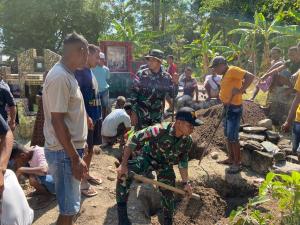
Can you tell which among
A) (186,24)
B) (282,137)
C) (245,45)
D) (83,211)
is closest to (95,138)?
(83,211)

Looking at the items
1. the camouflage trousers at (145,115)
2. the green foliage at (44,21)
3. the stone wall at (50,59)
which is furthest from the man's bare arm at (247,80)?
the green foliage at (44,21)

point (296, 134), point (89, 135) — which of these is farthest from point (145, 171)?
point (296, 134)

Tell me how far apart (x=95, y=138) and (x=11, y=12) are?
20.8 metres

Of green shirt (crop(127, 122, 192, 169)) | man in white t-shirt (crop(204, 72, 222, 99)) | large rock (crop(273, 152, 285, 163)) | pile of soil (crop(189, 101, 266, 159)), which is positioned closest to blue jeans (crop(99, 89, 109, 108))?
pile of soil (crop(189, 101, 266, 159))

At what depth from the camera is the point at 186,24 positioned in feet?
107

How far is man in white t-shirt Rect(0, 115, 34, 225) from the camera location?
84.4 inches

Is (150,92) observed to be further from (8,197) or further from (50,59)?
(50,59)

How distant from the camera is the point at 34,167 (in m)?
4.46

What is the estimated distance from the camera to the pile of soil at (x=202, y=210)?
480 cm

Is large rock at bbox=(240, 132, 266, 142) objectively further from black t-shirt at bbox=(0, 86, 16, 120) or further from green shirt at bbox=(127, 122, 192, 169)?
black t-shirt at bbox=(0, 86, 16, 120)

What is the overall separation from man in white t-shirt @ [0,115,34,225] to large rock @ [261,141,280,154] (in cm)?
451

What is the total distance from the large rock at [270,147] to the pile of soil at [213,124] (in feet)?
2.59

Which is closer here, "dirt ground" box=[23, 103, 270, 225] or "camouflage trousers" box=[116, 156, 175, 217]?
"camouflage trousers" box=[116, 156, 175, 217]

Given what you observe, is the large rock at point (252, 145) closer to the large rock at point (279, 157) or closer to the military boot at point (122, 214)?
the large rock at point (279, 157)
